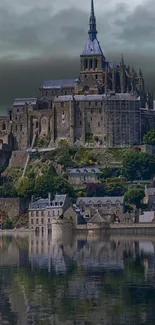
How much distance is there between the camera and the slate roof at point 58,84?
470 feet

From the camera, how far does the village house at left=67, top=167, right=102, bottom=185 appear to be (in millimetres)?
123500

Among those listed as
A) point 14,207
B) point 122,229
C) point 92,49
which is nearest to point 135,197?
point 122,229

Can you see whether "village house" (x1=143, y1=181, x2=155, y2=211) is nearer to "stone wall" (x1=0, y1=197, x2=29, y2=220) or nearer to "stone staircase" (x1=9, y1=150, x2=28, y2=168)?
"stone wall" (x1=0, y1=197, x2=29, y2=220)

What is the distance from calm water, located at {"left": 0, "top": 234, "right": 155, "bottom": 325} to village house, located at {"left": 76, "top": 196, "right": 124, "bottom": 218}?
29653 mm

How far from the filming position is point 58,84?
472 feet

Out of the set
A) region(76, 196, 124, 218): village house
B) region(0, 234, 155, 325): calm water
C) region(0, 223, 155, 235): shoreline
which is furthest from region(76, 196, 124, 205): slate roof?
region(0, 234, 155, 325): calm water

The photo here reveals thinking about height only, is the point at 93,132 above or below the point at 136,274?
above

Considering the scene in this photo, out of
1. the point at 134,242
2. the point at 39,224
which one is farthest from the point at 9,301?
the point at 39,224

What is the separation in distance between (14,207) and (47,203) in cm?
835

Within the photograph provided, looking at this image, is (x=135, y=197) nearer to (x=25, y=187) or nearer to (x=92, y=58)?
(x=25, y=187)

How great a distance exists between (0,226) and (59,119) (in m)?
22.2

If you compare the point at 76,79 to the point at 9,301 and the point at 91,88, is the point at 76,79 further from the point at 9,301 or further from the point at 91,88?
the point at 9,301

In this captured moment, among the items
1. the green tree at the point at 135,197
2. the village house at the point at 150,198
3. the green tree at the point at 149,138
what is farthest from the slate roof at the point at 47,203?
the green tree at the point at 149,138

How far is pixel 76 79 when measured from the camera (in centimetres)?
14275
